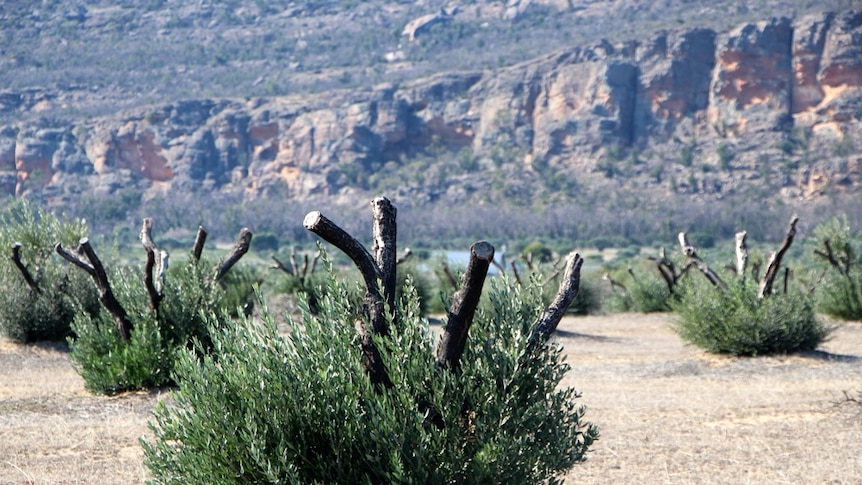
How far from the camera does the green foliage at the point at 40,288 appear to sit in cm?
1524

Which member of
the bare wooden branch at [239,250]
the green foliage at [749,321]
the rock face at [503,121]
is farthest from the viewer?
the rock face at [503,121]

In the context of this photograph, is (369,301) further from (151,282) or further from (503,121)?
(503,121)

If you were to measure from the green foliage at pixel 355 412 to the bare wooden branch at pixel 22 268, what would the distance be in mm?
10394

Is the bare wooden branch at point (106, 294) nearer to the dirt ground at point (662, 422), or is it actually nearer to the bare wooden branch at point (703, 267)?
the dirt ground at point (662, 422)

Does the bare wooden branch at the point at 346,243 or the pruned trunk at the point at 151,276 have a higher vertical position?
the bare wooden branch at the point at 346,243

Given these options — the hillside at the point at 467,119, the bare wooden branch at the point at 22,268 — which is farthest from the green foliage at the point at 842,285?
the hillside at the point at 467,119

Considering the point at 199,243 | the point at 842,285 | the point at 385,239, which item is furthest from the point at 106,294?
the point at 842,285

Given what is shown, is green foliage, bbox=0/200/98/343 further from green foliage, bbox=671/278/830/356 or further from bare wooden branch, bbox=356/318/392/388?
bare wooden branch, bbox=356/318/392/388

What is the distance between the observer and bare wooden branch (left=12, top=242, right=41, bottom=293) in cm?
1425

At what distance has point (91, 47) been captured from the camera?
394ft

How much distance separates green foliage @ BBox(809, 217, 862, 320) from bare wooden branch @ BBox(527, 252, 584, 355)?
53.9 ft

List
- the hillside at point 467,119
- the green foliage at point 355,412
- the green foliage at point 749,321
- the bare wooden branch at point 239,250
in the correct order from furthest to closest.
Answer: the hillside at point 467,119 < the green foliage at point 749,321 < the bare wooden branch at point 239,250 < the green foliage at point 355,412

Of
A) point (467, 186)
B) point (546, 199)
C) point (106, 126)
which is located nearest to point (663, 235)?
point (546, 199)

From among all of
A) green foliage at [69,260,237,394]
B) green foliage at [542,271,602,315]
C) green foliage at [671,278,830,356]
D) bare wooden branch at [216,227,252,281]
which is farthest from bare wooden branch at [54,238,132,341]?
green foliage at [542,271,602,315]
